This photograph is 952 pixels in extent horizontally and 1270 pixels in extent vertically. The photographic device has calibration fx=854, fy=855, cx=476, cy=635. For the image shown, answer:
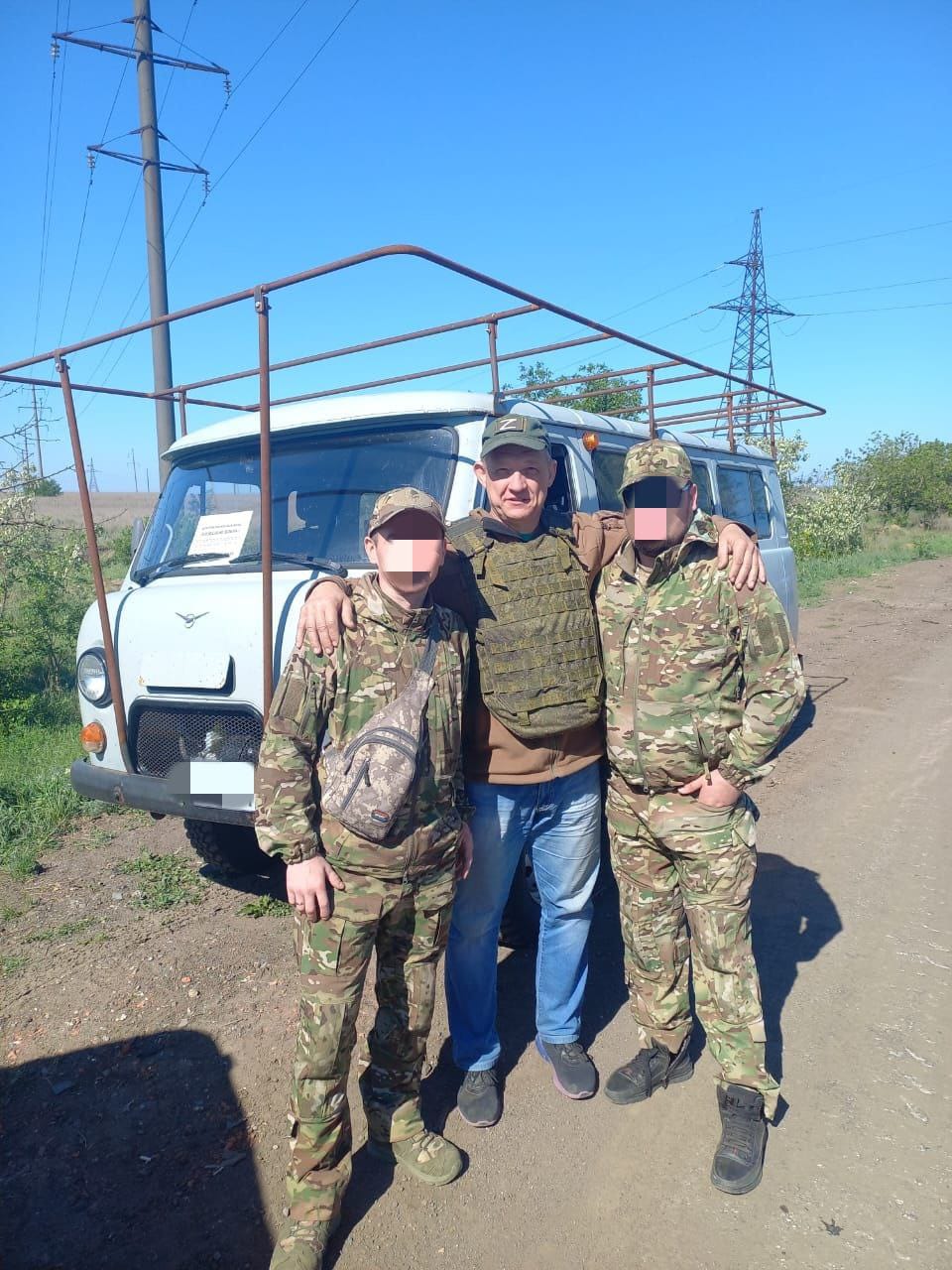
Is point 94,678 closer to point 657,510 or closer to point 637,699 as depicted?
point 637,699

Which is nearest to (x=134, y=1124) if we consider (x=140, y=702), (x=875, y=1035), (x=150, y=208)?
(x=140, y=702)

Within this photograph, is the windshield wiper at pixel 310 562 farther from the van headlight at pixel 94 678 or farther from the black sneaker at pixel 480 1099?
the black sneaker at pixel 480 1099

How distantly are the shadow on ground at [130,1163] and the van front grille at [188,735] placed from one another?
0.98 meters

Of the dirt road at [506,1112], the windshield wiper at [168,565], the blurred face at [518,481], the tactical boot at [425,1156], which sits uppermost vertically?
the blurred face at [518,481]

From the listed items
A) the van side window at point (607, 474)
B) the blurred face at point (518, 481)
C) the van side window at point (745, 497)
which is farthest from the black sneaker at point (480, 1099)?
the van side window at point (745, 497)

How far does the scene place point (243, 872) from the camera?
14.0 feet

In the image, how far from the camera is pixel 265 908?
396 centimetres

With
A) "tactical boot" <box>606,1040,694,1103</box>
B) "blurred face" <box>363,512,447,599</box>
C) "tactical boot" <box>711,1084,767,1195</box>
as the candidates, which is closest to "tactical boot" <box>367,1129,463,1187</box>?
"tactical boot" <box>606,1040,694,1103</box>

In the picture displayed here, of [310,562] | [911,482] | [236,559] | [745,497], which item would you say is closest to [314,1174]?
[310,562]

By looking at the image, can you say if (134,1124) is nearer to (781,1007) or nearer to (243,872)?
(243,872)

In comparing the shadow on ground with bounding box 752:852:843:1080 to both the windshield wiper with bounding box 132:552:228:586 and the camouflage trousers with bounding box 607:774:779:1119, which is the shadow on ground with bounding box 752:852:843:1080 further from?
the windshield wiper with bounding box 132:552:228:586

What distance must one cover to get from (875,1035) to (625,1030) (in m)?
0.86

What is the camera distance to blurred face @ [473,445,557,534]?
2426 millimetres

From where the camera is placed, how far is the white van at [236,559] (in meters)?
3.16
